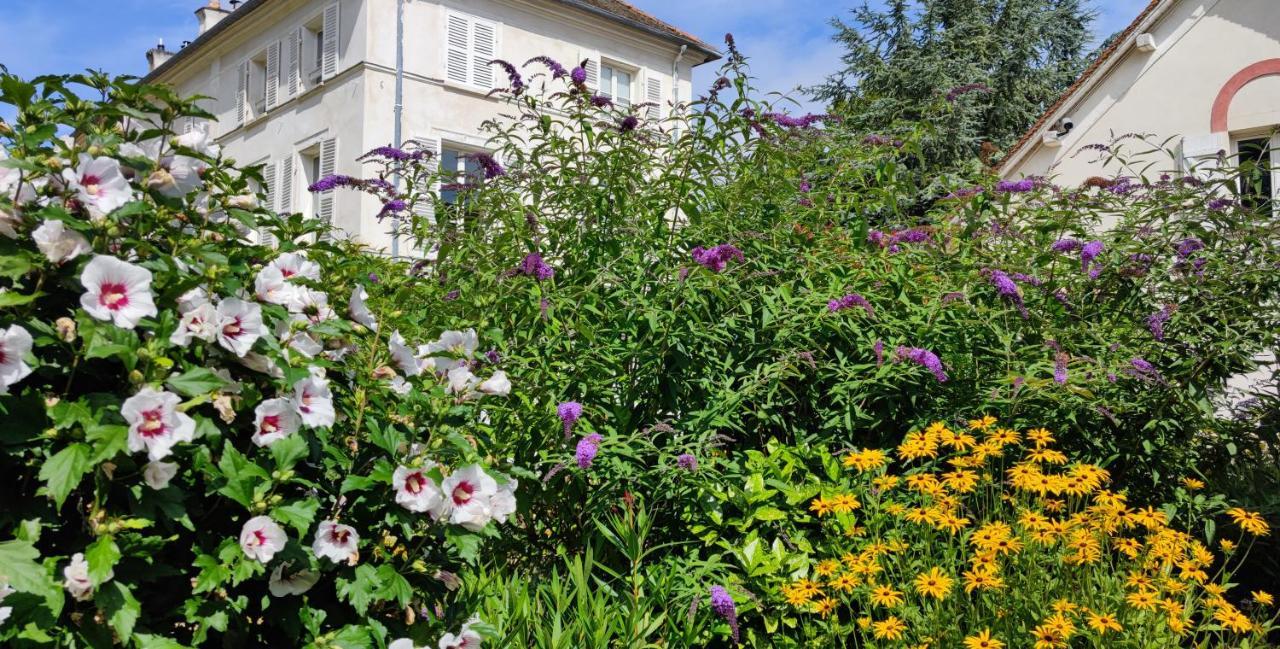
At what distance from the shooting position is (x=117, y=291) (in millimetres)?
1563

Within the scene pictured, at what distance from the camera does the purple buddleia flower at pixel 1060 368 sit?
292 cm

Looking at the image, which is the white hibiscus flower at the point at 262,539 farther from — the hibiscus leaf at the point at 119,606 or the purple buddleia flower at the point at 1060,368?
the purple buddleia flower at the point at 1060,368

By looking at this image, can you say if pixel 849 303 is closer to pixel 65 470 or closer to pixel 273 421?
pixel 273 421

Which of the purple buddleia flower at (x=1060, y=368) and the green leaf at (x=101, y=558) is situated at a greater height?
the purple buddleia flower at (x=1060, y=368)

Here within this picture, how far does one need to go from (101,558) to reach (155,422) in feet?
0.71

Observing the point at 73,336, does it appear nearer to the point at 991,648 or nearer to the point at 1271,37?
the point at 991,648

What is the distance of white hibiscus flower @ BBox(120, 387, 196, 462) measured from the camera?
1.49m

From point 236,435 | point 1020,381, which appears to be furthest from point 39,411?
point 1020,381

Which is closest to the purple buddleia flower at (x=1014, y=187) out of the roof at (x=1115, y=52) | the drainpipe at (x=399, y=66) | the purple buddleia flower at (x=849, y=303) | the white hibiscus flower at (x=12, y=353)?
the purple buddleia flower at (x=849, y=303)

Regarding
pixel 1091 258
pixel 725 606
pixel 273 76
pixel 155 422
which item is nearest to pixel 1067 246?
pixel 1091 258

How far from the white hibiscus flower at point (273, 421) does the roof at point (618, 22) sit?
702 inches

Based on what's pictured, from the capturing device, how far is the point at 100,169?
1.62 m

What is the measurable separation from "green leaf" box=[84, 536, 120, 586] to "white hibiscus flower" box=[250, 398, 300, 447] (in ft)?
0.94

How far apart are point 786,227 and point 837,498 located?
4.12 ft
